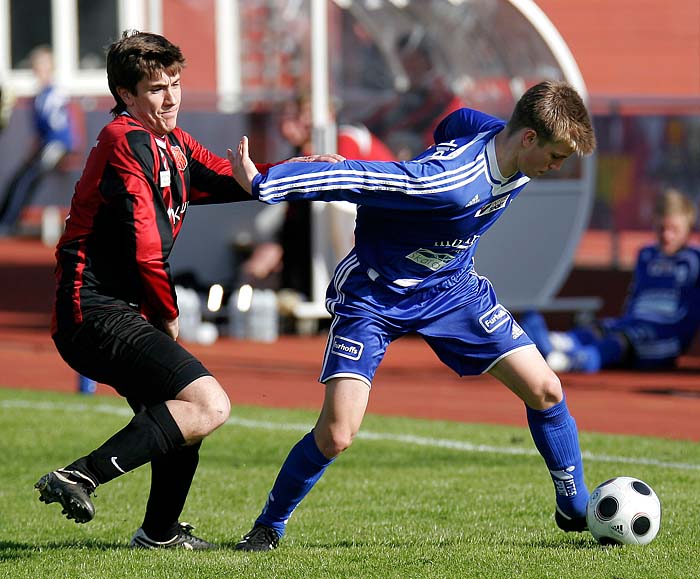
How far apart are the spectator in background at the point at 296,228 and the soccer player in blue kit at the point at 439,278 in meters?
7.56

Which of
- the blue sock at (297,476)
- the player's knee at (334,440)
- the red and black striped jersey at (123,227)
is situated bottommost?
the blue sock at (297,476)

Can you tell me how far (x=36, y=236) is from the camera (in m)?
23.4

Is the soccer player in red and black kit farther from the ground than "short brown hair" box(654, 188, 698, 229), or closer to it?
farther from the ground

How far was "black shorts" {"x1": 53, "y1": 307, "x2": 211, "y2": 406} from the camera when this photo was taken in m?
4.76

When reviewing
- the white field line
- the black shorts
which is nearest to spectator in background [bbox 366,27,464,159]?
the white field line

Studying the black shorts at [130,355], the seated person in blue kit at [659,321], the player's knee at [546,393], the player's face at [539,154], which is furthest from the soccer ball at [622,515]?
the seated person in blue kit at [659,321]

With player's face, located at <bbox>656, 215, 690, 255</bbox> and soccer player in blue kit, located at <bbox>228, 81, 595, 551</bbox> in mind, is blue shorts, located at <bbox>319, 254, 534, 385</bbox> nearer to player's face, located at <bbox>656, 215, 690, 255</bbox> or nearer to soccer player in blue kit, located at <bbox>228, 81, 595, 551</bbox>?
soccer player in blue kit, located at <bbox>228, 81, 595, 551</bbox>

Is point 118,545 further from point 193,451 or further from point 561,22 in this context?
point 561,22

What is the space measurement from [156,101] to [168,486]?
1503mm

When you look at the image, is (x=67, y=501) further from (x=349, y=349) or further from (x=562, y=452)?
(x=562, y=452)

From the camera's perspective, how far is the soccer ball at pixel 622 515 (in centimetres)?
523

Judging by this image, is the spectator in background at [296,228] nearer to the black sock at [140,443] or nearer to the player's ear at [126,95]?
the player's ear at [126,95]

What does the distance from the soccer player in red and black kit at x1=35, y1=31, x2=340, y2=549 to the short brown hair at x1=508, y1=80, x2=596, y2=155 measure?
1.30m

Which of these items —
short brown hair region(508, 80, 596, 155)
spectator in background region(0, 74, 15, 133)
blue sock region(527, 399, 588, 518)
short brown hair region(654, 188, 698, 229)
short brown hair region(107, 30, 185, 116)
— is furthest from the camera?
spectator in background region(0, 74, 15, 133)
